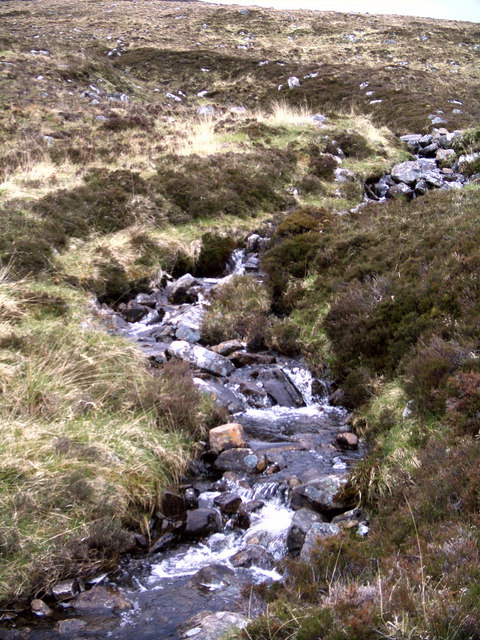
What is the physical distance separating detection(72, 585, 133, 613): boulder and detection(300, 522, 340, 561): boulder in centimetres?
159

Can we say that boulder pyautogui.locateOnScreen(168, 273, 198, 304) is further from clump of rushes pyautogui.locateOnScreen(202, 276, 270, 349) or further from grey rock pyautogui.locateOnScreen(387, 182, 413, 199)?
grey rock pyautogui.locateOnScreen(387, 182, 413, 199)

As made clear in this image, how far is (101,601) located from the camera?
185 inches

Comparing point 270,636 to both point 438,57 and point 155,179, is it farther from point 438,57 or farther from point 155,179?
point 438,57

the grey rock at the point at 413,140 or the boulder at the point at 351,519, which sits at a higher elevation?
the grey rock at the point at 413,140

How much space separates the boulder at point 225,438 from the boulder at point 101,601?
8.45ft

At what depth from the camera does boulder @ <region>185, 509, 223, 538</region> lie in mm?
5766

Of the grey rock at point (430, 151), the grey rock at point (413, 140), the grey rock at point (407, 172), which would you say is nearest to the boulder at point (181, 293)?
the grey rock at point (407, 172)

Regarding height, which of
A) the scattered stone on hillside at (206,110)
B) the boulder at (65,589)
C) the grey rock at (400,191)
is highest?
the scattered stone on hillside at (206,110)

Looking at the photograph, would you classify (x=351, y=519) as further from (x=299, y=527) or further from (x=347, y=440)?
(x=347, y=440)

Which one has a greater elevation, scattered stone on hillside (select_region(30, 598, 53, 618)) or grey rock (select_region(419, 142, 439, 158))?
grey rock (select_region(419, 142, 439, 158))

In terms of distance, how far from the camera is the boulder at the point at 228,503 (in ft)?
20.1

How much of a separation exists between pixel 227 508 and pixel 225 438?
4.03 feet

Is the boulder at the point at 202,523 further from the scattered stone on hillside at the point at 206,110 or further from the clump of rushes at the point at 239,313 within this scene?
the scattered stone on hillside at the point at 206,110

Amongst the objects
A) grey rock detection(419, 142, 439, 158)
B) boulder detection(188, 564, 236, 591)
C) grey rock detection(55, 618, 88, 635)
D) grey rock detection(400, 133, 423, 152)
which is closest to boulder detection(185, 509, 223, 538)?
boulder detection(188, 564, 236, 591)
